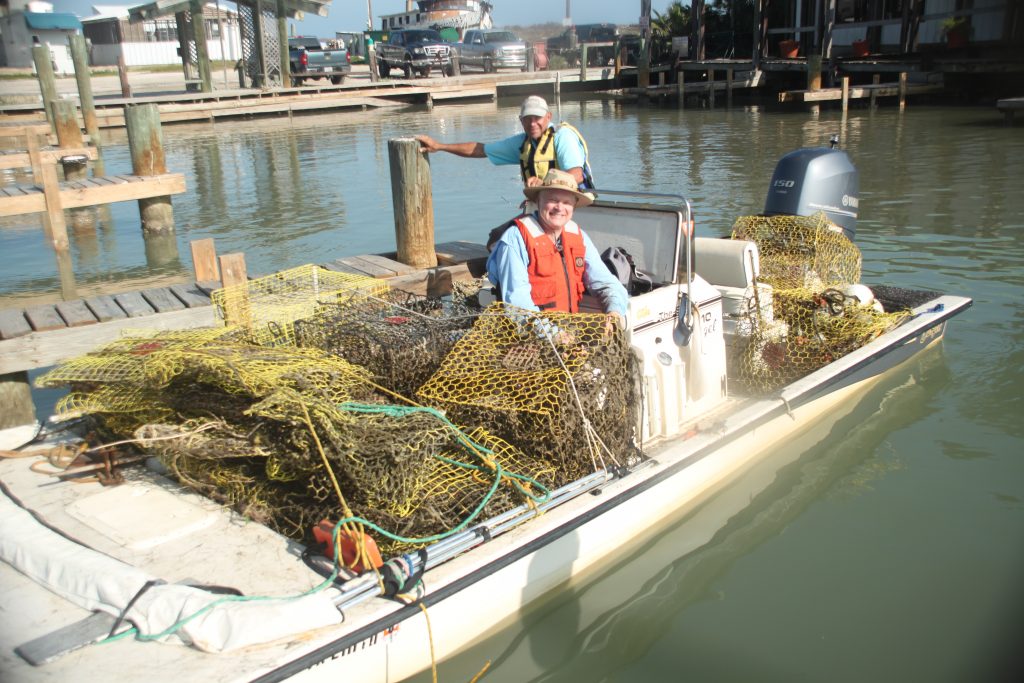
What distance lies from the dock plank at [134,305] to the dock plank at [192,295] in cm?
25

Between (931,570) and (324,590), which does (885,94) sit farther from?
(324,590)

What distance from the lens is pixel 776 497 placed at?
5691 millimetres

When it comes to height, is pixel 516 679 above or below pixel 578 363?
below

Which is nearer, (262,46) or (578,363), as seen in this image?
(578,363)

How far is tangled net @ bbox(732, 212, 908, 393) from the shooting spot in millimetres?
6137

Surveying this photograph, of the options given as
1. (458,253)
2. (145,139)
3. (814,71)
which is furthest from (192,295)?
(814,71)

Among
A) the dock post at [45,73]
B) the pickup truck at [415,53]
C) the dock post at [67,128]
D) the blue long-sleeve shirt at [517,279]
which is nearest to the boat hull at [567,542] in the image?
the blue long-sleeve shirt at [517,279]

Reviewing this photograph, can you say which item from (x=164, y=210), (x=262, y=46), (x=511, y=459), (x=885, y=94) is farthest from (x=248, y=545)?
(x=262, y=46)

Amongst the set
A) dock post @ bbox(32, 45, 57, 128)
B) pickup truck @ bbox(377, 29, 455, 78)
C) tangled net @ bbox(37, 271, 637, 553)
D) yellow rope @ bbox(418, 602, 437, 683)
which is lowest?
yellow rope @ bbox(418, 602, 437, 683)

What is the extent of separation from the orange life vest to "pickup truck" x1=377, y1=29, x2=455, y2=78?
113 feet

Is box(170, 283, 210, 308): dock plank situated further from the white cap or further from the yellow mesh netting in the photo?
the white cap

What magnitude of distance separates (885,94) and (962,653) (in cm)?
2261

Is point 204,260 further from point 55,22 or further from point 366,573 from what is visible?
point 55,22

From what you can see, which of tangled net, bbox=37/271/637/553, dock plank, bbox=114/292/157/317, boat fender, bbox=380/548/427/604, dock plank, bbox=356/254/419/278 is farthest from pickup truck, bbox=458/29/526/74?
boat fender, bbox=380/548/427/604
